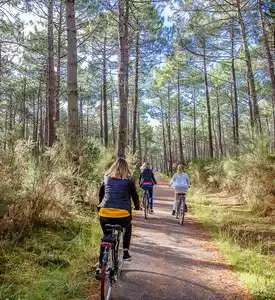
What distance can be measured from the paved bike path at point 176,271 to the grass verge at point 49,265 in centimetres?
60

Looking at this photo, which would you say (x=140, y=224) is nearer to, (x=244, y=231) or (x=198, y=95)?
(x=244, y=231)

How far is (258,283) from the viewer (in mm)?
3902

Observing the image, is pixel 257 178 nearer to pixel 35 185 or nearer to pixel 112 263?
pixel 112 263

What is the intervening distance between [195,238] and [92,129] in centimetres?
4180

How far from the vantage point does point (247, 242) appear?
20.0 feet

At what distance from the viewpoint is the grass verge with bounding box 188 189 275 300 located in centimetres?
401

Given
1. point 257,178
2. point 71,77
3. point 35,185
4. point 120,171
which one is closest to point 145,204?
point 257,178

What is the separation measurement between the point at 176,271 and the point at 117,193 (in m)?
1.84

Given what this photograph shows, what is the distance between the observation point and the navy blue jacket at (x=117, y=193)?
3.75 m

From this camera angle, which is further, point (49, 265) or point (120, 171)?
point (49, 265)

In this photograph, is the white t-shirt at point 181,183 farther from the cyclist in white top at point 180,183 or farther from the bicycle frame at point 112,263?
the bicycle frame at point 112,263

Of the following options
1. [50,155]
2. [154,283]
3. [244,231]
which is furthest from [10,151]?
[244,231]

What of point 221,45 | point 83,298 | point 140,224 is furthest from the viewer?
point 221,45

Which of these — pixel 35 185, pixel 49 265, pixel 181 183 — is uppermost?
pixel 35 185
